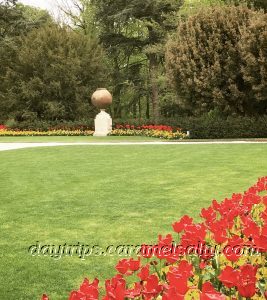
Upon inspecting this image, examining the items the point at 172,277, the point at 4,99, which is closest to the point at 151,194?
the point at 172,277

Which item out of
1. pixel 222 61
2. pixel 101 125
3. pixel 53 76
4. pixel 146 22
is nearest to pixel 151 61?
pixel 146 22

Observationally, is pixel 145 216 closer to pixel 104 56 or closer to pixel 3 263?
pixel 3 263

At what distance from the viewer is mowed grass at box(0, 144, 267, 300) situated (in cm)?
486

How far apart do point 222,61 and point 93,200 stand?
20516mm

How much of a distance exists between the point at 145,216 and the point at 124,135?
2425 cm

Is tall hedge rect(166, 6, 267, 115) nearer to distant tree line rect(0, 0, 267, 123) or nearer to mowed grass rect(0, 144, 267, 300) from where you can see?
distant tree line rect(0, 0, 267, 123)

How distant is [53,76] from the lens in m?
36.7

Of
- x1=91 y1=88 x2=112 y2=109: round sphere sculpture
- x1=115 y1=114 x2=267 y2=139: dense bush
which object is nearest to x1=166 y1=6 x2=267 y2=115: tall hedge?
x1=115 y1=114 x2=267 y2=139: dense bush

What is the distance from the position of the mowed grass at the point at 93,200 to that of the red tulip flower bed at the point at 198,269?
1.65 m

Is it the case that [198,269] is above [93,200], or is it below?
above

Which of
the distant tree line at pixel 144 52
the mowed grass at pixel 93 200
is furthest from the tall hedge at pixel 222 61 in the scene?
the mowed grass at pixel 93 200

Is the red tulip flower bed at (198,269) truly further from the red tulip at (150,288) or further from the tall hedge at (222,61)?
the tall hedge at (222,61)

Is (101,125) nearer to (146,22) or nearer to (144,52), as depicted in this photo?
(144,52)

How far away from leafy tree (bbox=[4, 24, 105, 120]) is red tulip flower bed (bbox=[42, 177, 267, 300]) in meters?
33.5
